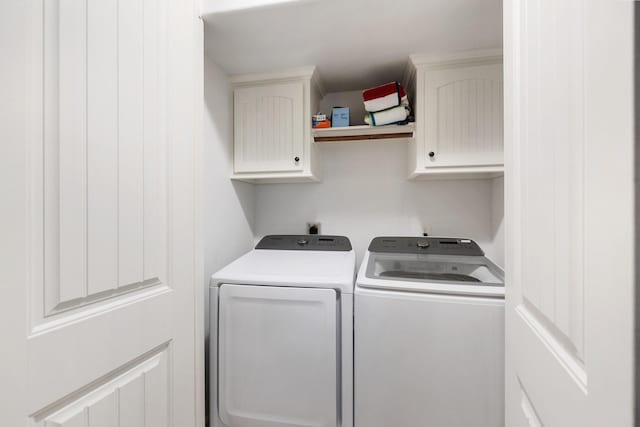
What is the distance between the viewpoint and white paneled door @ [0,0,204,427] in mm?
527

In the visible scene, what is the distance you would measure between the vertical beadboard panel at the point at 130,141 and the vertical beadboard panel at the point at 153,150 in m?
0.02

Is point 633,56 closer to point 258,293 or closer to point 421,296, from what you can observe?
point 421,296

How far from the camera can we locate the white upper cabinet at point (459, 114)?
1.50 metres

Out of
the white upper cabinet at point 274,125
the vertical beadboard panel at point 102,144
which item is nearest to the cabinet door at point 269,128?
the white upper cabinet at point 274,125

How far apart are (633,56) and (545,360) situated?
57 centimetres

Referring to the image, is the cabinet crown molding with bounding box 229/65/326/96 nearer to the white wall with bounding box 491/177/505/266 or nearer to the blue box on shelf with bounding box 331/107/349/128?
the blue box on shelf with bounding box 331/107/349/128

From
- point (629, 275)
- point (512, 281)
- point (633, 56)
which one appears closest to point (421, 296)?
point (512, 281)

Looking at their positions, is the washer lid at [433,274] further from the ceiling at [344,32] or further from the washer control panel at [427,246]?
the ceiling at [344,32]

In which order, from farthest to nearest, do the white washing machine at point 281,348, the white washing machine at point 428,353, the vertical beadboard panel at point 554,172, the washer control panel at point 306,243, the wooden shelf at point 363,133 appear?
1. the washer control panel at point 306,243
2. the wooden shelf at point 363,133
3. the white washing machine at point 281,348
4. the white washing machine at point 428,353
5. the vertical beadboard panel at point 554,172

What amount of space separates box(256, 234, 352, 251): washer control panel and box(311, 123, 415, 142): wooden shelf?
692 millimetres

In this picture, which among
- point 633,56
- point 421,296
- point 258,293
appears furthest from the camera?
point 258,293

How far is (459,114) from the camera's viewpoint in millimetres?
1533

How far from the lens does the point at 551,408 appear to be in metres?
0.53

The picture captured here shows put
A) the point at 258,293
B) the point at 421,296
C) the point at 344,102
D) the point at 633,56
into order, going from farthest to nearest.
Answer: the point at 344,102
the point at 258,293
the point at 421,296
the point at 633,56
